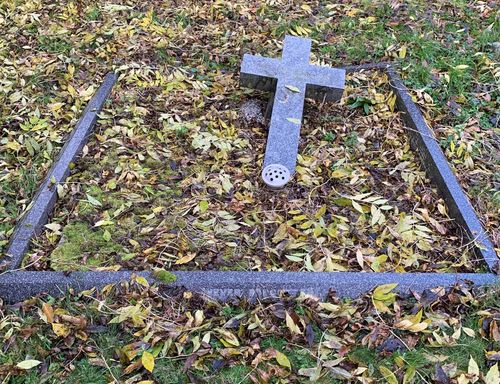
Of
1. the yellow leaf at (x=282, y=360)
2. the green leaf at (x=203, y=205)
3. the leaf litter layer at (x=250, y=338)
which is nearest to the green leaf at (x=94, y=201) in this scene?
the green leaf at (x=203, y=205)

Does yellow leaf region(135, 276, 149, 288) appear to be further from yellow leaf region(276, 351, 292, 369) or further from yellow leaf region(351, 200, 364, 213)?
yellow leaf region(351, 200, 364, 213)

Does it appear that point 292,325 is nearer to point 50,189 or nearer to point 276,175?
point 276,175

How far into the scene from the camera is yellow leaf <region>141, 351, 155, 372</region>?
2.13 meters

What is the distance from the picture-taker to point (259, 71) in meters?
3.47

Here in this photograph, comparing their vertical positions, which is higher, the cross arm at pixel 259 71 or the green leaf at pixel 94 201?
the cross arm at pixel 259 71

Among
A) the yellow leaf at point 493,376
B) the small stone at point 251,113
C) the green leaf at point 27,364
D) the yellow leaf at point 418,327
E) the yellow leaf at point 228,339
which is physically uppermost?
the small stone at point 251,113

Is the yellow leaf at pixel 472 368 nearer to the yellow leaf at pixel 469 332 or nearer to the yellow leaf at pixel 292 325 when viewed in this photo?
the yellow leaf at pixel 469 332

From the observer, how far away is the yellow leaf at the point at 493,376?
2.15 metres

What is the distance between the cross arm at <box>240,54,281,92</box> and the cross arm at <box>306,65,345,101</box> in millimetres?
248

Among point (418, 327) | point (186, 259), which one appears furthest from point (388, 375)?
point (186, 259)

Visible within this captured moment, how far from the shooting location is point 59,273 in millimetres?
2471

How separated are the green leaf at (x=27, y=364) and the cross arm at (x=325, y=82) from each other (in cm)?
241

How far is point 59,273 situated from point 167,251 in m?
0.56

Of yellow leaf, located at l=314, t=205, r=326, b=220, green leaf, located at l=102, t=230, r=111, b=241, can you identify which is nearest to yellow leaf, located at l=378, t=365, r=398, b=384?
yellow leaf, located at l=314, t=205, r=326, b=220
